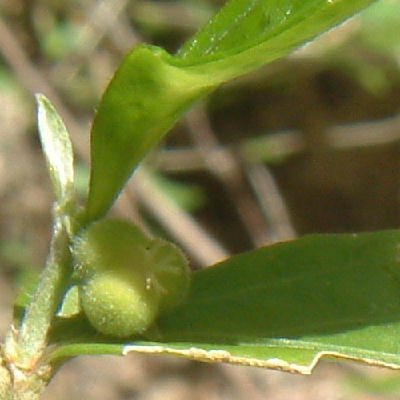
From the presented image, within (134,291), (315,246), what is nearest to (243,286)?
(315,246)

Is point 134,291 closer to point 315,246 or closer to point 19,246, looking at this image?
point 315,246

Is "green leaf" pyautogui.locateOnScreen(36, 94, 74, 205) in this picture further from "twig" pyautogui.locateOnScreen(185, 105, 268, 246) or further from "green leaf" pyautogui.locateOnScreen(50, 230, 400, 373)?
"twig" pyautogui.locateOnScreen(185, 105, 268, 246)

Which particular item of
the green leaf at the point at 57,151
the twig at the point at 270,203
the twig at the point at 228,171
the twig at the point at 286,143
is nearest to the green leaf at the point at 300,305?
the green leaf at the point at 57,151

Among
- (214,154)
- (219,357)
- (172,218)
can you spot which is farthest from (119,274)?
(214,154)

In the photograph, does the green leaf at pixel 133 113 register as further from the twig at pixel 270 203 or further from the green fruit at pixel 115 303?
the twig at pixel 270 203

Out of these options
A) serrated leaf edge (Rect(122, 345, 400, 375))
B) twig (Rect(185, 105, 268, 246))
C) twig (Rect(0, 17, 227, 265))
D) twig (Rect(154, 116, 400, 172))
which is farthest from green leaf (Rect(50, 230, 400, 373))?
twig (Rect(154, 116, 400, 172))

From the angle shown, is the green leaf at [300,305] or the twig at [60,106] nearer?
the green leaf at [300,305]
